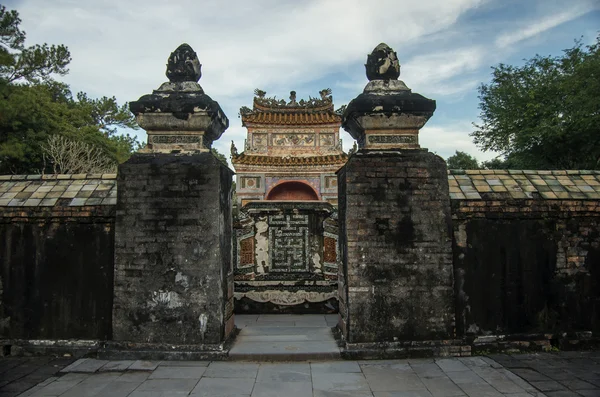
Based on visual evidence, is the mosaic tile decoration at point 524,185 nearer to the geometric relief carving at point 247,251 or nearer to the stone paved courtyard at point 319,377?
the stone paved courtyard at point 319,377

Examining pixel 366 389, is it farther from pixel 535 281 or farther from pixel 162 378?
pixel 535 281

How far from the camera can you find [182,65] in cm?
546

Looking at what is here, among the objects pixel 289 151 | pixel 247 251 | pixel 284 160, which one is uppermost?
pixel 289 151

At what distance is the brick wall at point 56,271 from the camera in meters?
5.18

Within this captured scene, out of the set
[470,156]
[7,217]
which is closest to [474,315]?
[7,217]

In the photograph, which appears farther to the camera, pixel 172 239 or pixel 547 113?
pixel 547 113

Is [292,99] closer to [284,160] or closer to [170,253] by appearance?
[284,160]

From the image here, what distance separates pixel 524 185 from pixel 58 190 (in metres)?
6.23

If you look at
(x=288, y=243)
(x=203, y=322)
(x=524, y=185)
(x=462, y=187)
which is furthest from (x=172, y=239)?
(x=524, y=185)

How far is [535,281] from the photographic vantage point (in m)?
5.23

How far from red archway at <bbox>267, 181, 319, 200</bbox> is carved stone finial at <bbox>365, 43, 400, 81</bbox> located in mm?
17171

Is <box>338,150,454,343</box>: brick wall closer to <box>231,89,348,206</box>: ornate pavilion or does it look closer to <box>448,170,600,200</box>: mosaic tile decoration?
<box>448,170,600,200</box>: mosaic tile decoration

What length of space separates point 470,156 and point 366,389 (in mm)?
40985

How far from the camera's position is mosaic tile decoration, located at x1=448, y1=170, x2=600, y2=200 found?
5395 mm
